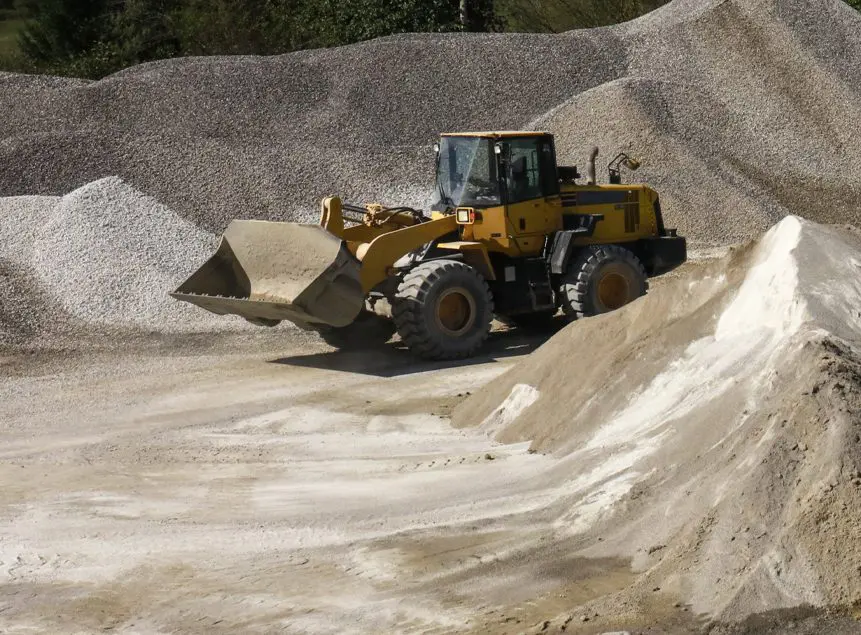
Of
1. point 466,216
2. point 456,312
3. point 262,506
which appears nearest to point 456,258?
point 466,216

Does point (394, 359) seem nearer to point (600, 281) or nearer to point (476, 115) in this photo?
point (600, 281)

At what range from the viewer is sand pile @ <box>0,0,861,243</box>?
Result: 768 inches

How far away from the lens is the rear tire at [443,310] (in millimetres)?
12984

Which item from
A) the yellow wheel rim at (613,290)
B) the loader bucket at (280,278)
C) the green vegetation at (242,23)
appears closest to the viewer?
the loader bucket at (280,278)

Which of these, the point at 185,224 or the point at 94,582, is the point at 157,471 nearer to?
the point at 94,582

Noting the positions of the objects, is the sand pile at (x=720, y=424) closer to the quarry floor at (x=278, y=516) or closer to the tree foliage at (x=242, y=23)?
the quarry floor at (x=278, y=516)

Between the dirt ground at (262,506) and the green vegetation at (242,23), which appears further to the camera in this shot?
the green vegetation at (242,23)

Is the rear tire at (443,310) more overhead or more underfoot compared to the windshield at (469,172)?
more underfoot

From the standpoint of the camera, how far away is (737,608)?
6.03 meters

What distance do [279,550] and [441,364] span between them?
19.4 feet

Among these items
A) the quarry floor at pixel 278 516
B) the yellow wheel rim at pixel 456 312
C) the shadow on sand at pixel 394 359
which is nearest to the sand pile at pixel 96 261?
the shadow on sand at pixel 394 359

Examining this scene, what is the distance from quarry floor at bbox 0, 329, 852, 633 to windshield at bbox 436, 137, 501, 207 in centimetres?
201

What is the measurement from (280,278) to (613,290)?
3.78 meters

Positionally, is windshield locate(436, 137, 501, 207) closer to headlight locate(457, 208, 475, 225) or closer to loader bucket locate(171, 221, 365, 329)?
headlight locate(457, 208, 475, 225)
